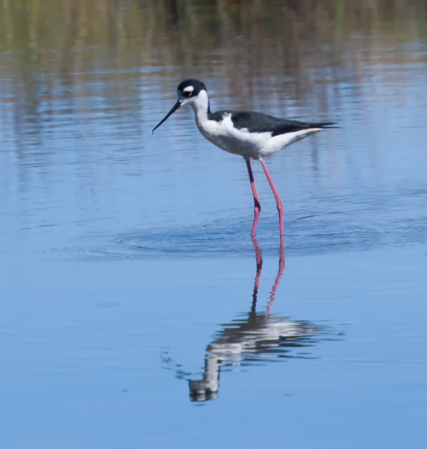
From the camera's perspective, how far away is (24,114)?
13.7m

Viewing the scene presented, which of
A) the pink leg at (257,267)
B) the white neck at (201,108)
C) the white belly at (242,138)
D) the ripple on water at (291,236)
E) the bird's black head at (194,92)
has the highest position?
the bird's black head at (194,92)

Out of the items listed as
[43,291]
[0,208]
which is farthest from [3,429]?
[0,208]

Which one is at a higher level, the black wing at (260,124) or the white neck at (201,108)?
the white neck at (201,108)

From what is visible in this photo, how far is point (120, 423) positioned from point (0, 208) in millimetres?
4715

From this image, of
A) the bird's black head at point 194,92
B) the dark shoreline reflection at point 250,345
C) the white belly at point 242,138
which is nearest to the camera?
the dark shoreline reflection at point 250,345

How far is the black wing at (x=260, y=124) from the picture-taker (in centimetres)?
822

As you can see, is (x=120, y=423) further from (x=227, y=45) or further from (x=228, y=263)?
(x=227, y=45)

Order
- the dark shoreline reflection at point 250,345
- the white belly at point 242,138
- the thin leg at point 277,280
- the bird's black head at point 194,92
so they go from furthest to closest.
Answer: the bird's black head at point 194,92, the white belly at point 242,138, the thin leg at point 277,280, the dark shoreline reflection at point 250,345

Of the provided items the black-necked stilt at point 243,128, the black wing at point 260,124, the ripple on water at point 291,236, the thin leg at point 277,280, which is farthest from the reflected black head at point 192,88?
the thin leg at point 277,280

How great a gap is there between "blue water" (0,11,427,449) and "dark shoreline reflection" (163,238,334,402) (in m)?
0.01

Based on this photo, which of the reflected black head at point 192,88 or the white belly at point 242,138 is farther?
the reflected black head at point 192,88

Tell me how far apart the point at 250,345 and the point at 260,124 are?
3481mm

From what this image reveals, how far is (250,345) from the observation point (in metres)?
5.09

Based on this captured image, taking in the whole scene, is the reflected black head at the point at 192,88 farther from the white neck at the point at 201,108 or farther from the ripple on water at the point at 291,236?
the ripple on water at the point at 291,236
